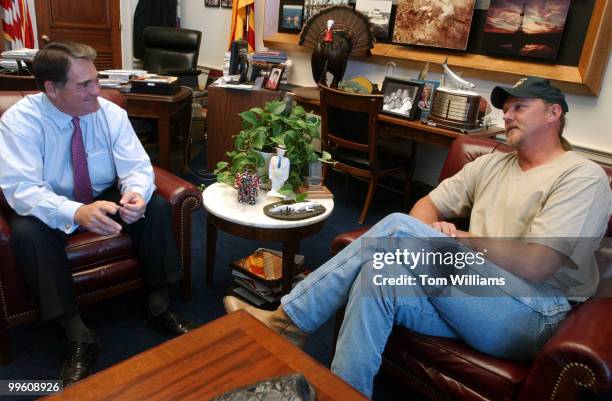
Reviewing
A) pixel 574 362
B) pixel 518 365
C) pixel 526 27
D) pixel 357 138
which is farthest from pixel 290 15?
pixel 574 362

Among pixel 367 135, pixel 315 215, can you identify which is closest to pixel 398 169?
pixel 367 135

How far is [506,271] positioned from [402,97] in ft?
6.38

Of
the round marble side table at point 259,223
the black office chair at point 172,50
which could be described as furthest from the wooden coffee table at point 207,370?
the black office chair at point 172,50

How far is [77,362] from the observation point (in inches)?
61.4

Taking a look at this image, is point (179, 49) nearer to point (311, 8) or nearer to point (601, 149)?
point (311, 8)

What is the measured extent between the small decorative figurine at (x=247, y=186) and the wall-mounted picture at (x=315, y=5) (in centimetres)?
243

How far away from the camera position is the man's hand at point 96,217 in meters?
1.56

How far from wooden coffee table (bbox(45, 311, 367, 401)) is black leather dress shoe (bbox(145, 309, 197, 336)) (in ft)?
2.07

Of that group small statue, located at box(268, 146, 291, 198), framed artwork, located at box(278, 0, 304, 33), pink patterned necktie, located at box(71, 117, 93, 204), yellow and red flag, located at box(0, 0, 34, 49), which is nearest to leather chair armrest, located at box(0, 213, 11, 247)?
pink patterned necktie, located at box(71, 117, 93, 204)

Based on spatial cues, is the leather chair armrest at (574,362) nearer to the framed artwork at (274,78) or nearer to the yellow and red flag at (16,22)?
the framed artwork at (274,78)

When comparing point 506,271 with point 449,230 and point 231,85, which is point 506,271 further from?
point 231,85

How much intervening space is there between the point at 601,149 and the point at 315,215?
183 cm

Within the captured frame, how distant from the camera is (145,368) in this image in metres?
1.05

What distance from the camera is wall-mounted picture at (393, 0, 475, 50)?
10.0 feet
